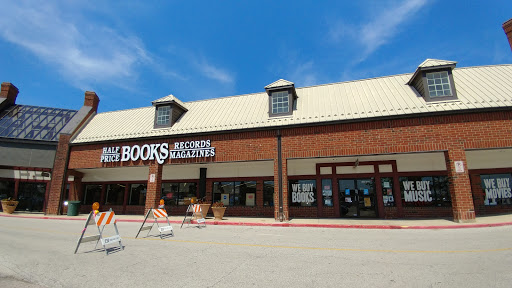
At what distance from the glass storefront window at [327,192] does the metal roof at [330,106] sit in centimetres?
451

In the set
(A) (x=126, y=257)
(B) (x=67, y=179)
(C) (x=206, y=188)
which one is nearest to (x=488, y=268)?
(A) (x=126, y=257)

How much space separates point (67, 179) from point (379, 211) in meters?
22.3

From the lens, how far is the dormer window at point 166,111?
19.1 metres

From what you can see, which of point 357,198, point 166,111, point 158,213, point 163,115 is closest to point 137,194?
point 163,115

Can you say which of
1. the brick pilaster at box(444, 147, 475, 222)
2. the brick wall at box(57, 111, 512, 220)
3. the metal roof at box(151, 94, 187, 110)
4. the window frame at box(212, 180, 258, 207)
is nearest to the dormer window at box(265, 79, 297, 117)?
the brick wall at box(57, 111, 512, 220)

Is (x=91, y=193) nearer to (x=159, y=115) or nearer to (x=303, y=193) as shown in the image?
(x=159, y=115)

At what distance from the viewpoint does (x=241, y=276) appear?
524cm

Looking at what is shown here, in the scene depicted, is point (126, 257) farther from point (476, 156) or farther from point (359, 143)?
point (476, 156)

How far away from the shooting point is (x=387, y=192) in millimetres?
15984

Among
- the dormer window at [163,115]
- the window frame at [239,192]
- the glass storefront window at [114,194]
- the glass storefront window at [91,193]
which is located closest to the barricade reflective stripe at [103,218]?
the window frame at [239,192]

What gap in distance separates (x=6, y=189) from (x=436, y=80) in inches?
1260

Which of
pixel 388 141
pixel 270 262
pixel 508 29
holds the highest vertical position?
pixel 508 29

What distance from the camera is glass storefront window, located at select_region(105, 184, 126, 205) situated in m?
21.1

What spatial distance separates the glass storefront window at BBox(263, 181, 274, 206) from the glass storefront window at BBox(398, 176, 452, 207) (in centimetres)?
801
